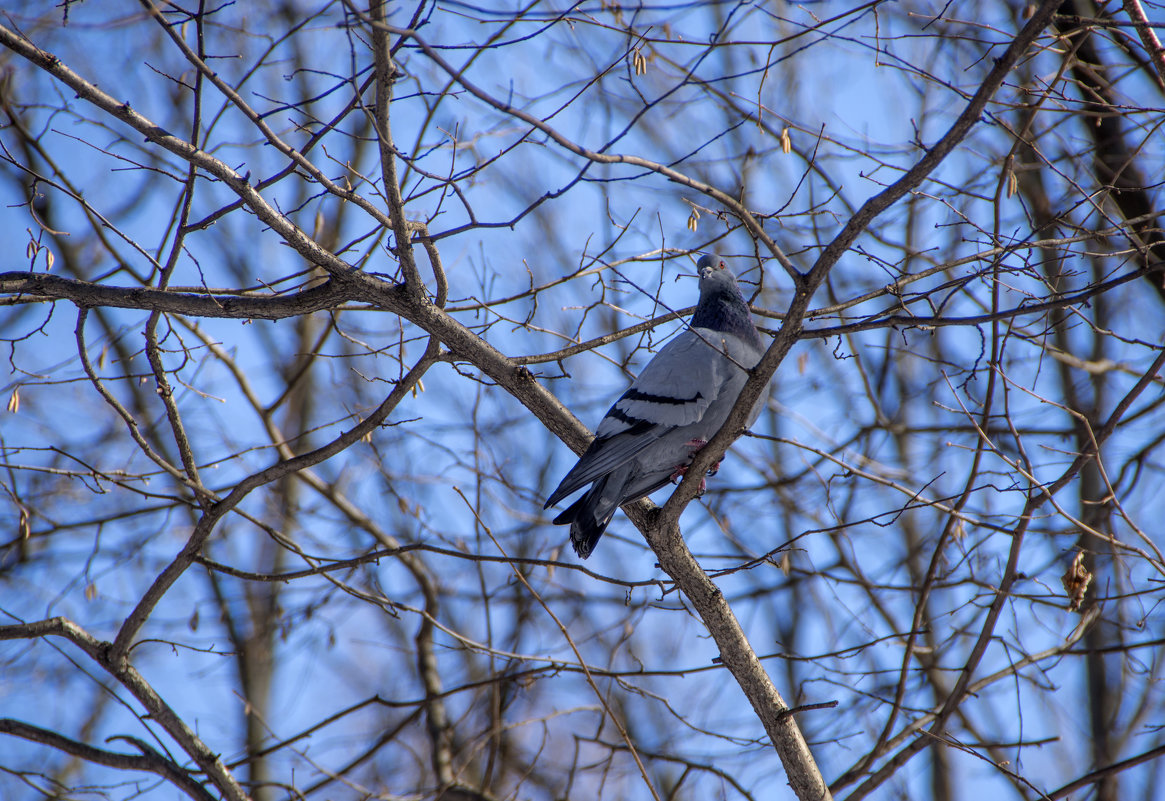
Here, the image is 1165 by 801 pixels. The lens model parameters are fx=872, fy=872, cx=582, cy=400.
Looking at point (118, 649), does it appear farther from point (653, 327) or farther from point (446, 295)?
point (653, 327)

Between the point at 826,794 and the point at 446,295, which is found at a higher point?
the point at 446,295


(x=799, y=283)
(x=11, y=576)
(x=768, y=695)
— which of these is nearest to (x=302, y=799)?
(x=768, y=695)

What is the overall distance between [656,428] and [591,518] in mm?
533

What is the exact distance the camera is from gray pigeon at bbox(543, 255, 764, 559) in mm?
4027

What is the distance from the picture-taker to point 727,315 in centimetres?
461

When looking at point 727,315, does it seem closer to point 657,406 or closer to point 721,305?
point 721,305

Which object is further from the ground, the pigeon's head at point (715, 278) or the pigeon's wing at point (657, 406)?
the pigeon's head at point (715, 278)

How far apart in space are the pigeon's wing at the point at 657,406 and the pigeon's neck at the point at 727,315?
179 millimetres

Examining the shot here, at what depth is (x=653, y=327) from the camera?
172 inches

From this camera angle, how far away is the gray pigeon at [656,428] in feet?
13.2

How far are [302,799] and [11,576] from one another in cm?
422

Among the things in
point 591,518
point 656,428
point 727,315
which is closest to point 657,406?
point 656,428

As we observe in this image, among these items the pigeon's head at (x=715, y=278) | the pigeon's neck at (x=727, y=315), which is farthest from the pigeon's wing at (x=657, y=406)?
the pigeon's head at (x=715, y=278)

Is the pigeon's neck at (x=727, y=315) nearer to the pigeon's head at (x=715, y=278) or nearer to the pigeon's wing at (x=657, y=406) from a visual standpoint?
the pigeon's head at (x=715, y=278)
